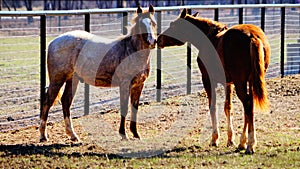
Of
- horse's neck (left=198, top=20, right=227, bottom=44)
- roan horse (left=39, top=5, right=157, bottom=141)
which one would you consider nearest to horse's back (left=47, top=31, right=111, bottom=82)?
roan horse (left=39, top=5, right=157, bottom=141)

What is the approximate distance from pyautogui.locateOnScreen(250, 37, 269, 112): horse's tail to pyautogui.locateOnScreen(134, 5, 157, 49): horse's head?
1391 millimetres

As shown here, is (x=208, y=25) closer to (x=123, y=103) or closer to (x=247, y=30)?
(x=247, y=30)

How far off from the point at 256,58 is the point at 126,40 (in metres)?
2.05

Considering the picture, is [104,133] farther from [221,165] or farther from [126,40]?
[221,165]

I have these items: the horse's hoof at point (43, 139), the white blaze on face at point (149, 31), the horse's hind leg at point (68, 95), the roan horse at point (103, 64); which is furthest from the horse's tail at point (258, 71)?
the horse's hoof at point (43, 139)

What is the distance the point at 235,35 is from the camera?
27.9 feet

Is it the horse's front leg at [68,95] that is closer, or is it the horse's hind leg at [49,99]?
the horse's hind leg at [49,99]

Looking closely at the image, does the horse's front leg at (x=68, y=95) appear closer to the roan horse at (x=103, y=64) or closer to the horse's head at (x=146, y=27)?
the roan horse at (x=103, y=64)

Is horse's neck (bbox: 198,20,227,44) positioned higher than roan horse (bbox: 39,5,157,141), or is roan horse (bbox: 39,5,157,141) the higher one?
horse's neck (bbox: 198,20,227,44)

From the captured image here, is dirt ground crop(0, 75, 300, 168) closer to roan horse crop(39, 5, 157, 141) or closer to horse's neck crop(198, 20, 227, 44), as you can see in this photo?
roan horse crop(39, 5, 157, 141)

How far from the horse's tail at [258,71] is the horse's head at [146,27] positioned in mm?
1391

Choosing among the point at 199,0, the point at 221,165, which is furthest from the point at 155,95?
the point at 199,0

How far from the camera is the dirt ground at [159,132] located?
8.57 metres

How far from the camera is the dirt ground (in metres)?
8.57
